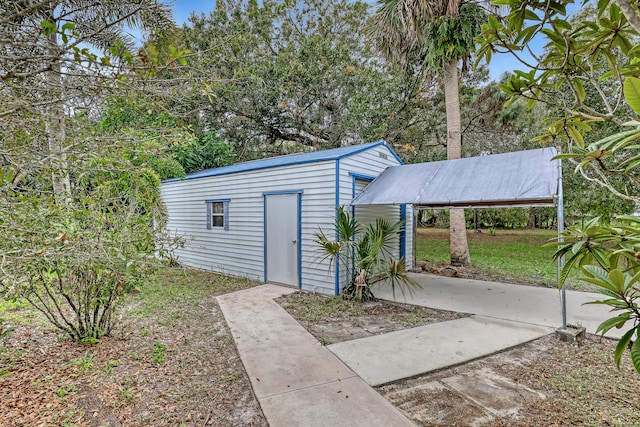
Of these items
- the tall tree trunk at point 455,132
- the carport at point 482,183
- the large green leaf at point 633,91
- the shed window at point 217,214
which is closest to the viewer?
the large green leaf at point 633,91

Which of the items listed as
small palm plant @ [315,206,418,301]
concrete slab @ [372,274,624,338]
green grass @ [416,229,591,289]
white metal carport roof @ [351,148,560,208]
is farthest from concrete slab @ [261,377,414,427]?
green grass @ [416,229,591,289]

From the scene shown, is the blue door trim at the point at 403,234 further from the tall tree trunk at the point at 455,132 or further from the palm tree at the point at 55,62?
the palm tree at the point at 55,62

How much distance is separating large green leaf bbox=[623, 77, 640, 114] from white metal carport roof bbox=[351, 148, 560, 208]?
12.1 ft

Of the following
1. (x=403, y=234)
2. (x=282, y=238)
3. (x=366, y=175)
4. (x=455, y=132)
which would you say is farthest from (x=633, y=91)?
(x=455, y=132)

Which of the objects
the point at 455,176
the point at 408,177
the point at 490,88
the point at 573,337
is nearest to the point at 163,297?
the point at 408,177

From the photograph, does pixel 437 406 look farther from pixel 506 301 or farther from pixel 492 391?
pixel 506 301

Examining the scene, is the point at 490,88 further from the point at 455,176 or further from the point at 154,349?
the point at 154,349

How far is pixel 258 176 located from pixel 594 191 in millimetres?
8797

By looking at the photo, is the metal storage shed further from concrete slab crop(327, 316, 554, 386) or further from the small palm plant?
concrete slab crop(327, 316, 554, 386)

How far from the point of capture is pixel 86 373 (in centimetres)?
321

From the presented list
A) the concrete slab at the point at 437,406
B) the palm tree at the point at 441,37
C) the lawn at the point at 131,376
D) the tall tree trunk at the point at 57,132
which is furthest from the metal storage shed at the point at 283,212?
the concrete slab at the point at 437,406

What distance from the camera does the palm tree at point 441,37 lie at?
26.5ft

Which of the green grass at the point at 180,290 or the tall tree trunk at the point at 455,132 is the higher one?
the tall tree trunk at the point at 455,132

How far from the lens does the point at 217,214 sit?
8.83m
